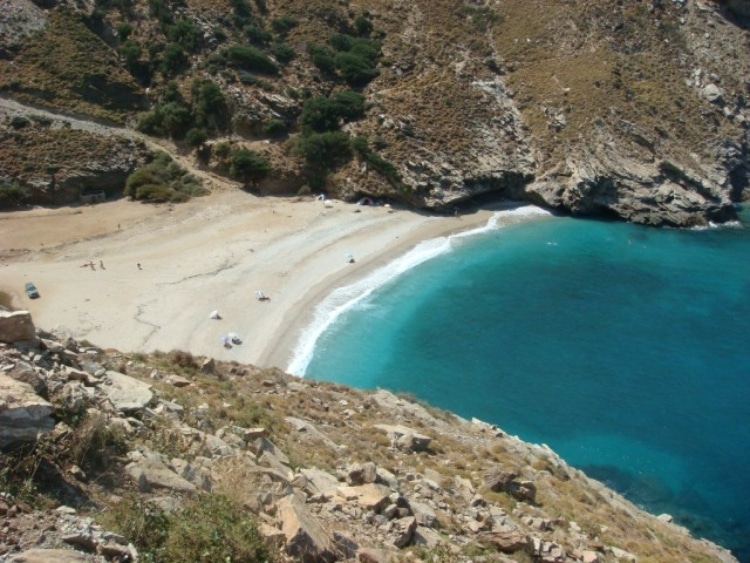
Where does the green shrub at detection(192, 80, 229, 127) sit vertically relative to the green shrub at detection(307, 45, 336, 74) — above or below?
below

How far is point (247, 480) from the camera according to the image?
1246 cm

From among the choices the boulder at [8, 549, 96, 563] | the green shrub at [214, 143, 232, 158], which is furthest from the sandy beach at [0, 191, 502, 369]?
the boulder at [8, 549, 96, 563]

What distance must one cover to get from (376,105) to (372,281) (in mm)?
26923

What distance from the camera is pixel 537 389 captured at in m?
38.5

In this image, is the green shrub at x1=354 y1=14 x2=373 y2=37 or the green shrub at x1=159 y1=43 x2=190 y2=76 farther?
the green shrub at x1=354 y1=14 x2=373 y2=37

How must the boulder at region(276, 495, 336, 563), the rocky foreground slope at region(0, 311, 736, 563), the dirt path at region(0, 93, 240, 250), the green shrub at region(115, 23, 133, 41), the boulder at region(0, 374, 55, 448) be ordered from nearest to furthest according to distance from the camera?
the rocky foreground slope at region(0, 311, 736, 563) < the boulder at region(0, 374, 55, 448) < the boulder at region(276, 495, 336, 563) < the dirt path at region(0, 93, 240, 250) < the green shrub at region(115, 23, 133, 41)

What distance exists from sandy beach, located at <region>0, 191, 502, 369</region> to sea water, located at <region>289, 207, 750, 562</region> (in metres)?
2.67

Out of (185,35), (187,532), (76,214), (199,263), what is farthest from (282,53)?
(187,532)

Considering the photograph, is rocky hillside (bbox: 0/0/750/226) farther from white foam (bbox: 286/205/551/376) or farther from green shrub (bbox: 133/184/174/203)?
white foam (bbox: 286/205/551/376)

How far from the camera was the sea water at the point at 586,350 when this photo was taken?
3288 centimetres

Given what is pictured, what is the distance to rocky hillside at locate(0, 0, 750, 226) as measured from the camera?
212ft

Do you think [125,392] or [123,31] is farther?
[123,31]

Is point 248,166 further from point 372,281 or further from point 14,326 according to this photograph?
point 14,326

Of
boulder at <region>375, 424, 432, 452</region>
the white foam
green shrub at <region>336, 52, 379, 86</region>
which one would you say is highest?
green shrub at <region>336, 52, 379, 86</region>
